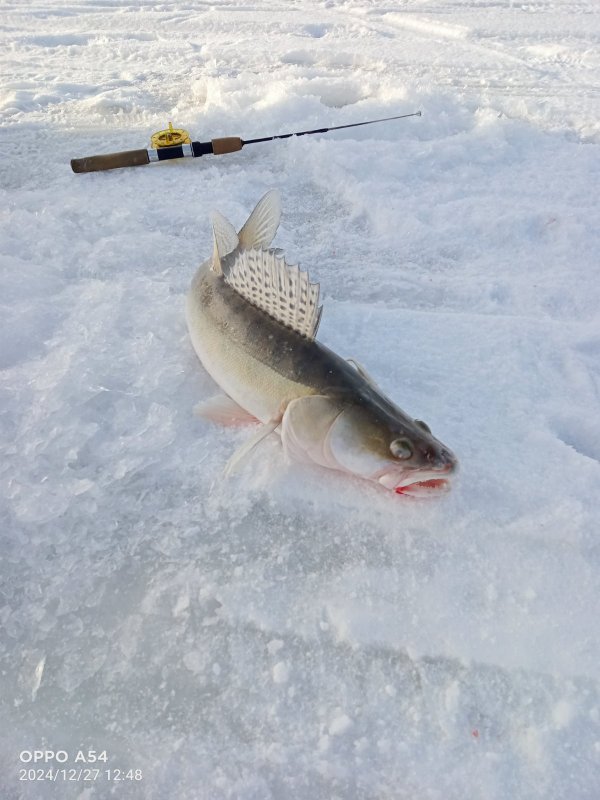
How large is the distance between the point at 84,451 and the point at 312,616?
1180 mm

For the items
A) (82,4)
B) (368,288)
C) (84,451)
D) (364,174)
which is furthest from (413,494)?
(82,4)

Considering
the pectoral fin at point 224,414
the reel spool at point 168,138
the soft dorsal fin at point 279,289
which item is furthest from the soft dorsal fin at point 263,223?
the reel spool at point 168,138

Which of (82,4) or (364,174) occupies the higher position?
(82,4)

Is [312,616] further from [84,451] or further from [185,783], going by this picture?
[84,451]

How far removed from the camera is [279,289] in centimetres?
250

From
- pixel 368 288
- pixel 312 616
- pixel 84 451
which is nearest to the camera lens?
pixel 312 616

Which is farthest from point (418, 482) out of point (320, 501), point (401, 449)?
point (320, 501)

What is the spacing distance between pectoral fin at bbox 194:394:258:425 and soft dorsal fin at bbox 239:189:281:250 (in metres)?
0.99

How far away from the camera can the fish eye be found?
2.14 m

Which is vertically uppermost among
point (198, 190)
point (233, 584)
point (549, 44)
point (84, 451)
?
point (549, 44)

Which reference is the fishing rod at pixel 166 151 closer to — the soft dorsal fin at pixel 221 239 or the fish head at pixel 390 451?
the soft dorsal fin at pixel 221 239

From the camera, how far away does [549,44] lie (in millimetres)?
7012

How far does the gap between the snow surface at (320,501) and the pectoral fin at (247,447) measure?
0.33 feet

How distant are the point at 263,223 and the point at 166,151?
1796 mm
